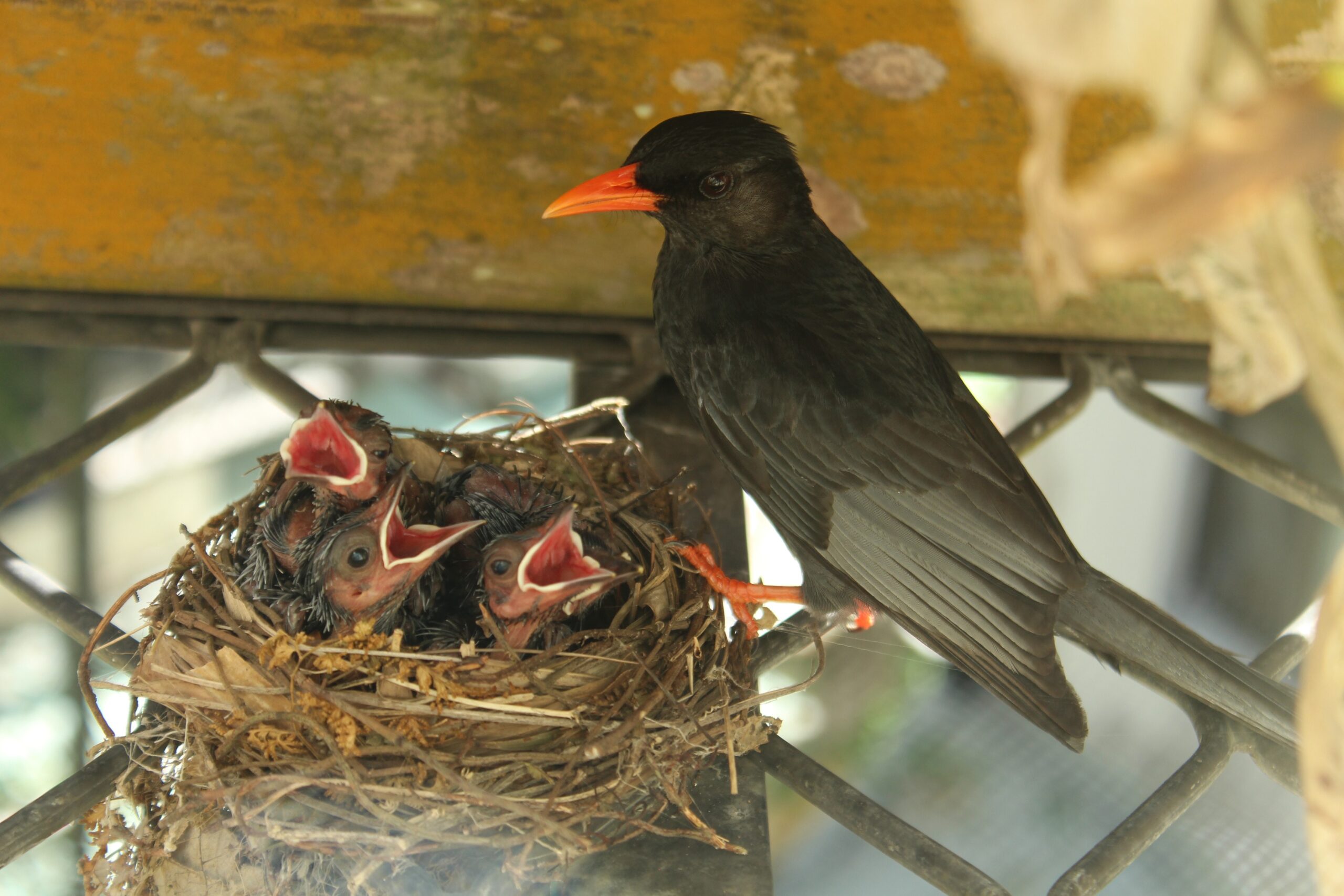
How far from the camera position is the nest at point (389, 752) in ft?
7.03

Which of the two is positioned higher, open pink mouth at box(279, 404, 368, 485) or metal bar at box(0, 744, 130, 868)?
open pink mouth at box(279, 404, 368, 485)

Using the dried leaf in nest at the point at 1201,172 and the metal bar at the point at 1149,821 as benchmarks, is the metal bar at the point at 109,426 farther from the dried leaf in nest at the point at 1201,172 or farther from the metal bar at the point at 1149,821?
the dried leaf in nest at the point at 1201,172

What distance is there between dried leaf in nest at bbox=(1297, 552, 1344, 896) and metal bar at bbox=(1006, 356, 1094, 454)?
234 cm

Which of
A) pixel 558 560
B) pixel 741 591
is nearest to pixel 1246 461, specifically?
pixel 741 591

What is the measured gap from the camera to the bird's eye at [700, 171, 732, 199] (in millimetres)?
3115

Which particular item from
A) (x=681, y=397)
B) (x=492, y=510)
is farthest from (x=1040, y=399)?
(x=492, y=510)

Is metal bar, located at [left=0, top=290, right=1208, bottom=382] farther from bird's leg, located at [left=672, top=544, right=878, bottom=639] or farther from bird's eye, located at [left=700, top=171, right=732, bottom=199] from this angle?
bird's leg, located at [left=672, top=544, right=878, bottom=639]

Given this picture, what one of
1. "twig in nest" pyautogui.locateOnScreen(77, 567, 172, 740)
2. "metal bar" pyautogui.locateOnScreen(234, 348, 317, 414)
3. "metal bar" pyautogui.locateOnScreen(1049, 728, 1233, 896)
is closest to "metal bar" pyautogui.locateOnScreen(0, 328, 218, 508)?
"metal bar" pyautogui.locateOnScreen(234, 348, 317, 414)

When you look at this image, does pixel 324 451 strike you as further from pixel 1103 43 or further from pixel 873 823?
pixel 1103 43

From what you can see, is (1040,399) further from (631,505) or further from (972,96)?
(631,505)

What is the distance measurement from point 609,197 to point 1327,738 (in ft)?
7.52

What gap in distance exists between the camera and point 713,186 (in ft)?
10.3

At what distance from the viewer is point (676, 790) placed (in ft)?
7.74

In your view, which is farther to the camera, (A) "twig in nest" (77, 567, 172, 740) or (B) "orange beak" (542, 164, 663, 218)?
(B) "orange beak" (542, 164, 663, 218)
